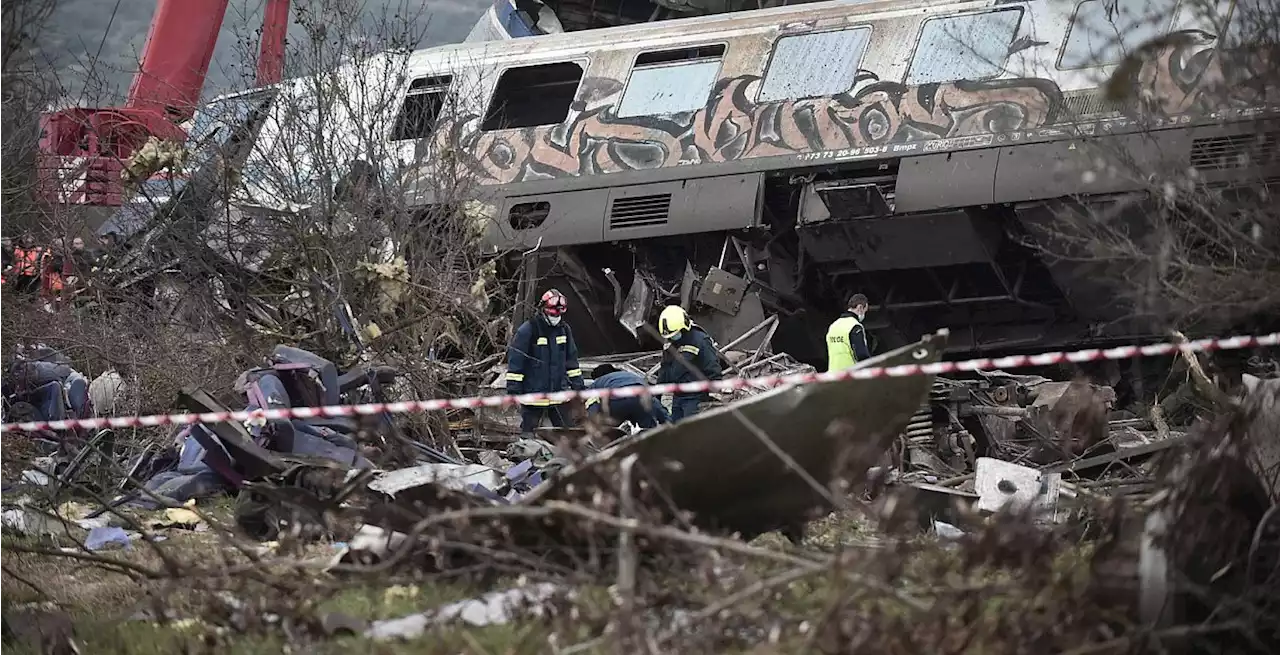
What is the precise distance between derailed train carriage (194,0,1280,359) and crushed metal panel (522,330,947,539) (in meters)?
6.48

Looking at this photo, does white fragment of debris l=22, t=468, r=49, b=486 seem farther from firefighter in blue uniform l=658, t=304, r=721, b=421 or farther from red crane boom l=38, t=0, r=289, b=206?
red crane boom l=38, t=0, r=289, b=206

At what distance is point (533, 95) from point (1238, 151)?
8845mm

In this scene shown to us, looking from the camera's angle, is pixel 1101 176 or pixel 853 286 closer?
pixel 1101 176

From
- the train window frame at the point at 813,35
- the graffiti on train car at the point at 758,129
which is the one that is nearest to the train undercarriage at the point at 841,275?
the graffiti on train car at the point at 758,129

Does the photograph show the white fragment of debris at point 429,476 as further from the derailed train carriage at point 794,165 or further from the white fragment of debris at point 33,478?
the derailed train carriage at point 794,165

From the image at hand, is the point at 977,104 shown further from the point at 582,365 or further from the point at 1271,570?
the point at 1271,570

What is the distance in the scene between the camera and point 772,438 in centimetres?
452

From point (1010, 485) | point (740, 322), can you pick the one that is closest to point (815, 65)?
point (740, 322)

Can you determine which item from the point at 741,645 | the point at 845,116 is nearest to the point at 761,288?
the point at 845,116

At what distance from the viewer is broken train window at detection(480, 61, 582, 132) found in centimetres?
1427

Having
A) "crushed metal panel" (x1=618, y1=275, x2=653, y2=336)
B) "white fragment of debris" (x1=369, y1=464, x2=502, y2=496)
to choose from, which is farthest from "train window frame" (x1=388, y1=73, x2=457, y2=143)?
"white fragment of debris" (x1=369, y1=464, x2=502, y2=496)

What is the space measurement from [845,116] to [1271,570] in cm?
828

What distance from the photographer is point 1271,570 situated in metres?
4.49

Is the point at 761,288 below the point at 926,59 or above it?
below
